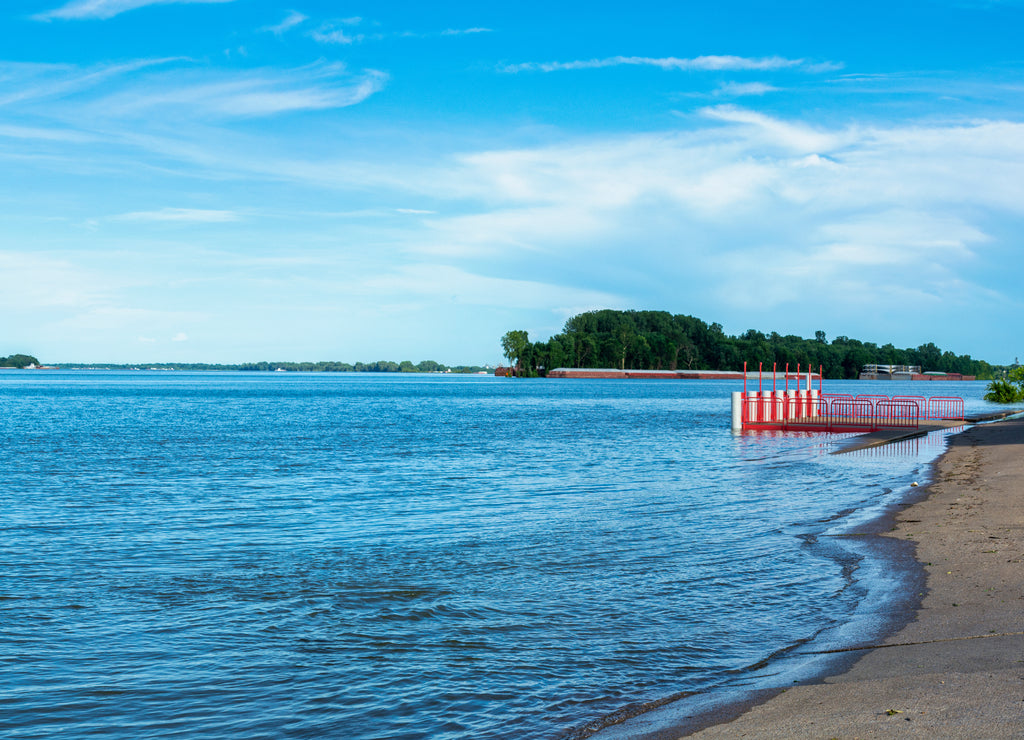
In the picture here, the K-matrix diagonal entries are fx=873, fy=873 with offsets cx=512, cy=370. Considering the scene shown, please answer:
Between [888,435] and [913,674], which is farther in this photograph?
[888,435]

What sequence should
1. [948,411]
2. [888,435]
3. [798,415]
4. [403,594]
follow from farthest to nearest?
[948,411]
[798,415]
[888,435]
[403,594]

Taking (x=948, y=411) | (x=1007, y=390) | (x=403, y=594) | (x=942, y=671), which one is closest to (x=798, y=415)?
(x=948, y=411)

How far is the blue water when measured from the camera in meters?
7.44

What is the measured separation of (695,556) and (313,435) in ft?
118

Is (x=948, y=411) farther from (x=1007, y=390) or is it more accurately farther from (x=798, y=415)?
(x=798, y=415)

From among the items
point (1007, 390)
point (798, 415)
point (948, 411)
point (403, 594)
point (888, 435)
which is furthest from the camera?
point (1007, 390)

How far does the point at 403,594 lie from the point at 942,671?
6.48 metres

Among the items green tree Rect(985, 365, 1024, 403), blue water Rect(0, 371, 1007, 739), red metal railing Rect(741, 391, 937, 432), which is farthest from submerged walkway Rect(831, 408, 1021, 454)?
green tree Rect(985, 365, 1024, 403)

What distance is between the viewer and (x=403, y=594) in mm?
11219

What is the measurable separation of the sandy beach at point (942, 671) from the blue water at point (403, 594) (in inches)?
41.4

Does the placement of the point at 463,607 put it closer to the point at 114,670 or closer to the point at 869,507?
the point at 114,670

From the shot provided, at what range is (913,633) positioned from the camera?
8.38 m

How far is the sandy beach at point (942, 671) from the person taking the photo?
225 inches

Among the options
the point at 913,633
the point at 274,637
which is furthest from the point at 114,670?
the point at 913,633
